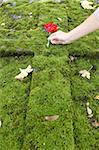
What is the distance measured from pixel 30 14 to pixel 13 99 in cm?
143

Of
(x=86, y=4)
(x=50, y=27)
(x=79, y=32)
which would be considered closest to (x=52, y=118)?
(x=79, y=32)

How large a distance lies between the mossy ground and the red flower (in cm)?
6

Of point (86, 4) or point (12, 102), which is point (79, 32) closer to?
point (12, 102)

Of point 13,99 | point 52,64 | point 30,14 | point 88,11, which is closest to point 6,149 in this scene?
point 13,99

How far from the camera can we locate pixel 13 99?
110 inches

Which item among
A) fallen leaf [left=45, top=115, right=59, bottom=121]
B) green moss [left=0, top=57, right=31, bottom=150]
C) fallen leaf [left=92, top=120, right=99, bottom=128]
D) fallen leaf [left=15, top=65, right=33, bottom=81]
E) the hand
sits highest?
→ the hand

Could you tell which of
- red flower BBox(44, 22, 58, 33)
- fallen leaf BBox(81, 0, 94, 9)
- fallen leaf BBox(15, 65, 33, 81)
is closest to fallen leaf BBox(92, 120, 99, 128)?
fallen leaf BBox(15, 65, 33, 81)

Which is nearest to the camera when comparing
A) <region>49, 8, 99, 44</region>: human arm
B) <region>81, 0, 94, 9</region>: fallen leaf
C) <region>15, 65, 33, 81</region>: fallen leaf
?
<region>49, 8, 99, 44</region>: human arm

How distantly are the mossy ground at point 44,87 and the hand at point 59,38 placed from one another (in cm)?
7

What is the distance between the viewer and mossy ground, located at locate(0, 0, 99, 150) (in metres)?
2.45

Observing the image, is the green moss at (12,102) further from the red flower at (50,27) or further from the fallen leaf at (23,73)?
the red flower at (50,27)

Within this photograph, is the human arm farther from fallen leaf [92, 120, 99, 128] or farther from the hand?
fallen leaf [92, 120, 99, 128]

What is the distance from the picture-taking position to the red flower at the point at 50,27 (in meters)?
3.48

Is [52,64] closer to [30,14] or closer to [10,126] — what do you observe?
[10,126]
